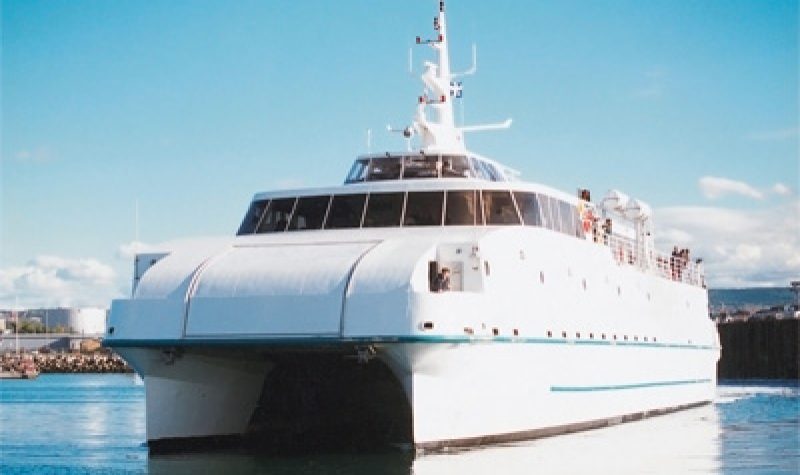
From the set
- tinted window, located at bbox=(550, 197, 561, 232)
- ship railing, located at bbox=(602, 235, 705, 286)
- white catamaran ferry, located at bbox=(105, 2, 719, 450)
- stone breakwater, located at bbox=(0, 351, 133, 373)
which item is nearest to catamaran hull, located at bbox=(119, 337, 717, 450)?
white catamaran ferry, located at bbox=(105, 2, 719, 450)

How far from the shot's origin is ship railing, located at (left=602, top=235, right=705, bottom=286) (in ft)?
96.4

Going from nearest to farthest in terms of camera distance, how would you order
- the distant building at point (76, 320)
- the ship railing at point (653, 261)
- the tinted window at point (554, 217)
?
the tinted window at point (554, 217) → the ship railing at point (653, 261) → the distant building at point (76, 320)

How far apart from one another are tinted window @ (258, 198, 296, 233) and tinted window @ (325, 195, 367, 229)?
901 mm

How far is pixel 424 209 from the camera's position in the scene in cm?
2225

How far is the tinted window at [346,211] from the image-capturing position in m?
22.5

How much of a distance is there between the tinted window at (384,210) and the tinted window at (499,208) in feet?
5.17

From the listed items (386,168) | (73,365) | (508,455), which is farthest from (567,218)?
(73,365)

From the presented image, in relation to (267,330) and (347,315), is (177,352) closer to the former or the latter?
(267,330)

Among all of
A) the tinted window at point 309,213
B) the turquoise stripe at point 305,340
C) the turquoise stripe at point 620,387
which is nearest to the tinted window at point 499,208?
the turquoise stripe at point 305,340

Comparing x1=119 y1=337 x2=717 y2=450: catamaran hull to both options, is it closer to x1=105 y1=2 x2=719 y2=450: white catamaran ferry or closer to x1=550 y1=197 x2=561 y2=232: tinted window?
x1=105 y1=2 x2=719 y2=450: white catamaran ferry

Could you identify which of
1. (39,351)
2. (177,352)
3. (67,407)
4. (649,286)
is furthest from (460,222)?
(39,351)

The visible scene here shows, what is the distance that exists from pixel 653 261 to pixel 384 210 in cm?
1393

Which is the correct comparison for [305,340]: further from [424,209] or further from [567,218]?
[567,218]

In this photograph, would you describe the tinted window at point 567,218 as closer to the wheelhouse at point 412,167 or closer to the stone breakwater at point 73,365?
the wheelhouse at point 412,167
